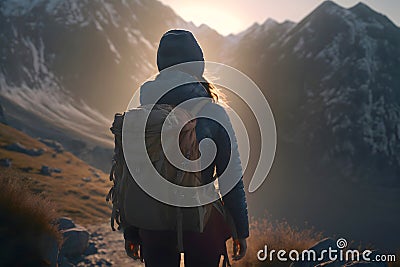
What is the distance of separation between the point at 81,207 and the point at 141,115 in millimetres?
16108

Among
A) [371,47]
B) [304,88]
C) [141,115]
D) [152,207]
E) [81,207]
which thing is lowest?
[152,207]

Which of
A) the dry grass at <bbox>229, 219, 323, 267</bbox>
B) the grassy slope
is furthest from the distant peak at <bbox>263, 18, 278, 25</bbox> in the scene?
the dry grass at <bbox>229, 219, 323, 267</bbox>

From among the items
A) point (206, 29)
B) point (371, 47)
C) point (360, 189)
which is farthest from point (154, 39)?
point (360, 189)

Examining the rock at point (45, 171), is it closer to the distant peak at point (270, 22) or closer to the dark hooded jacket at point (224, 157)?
the dark hooded jacket at point (224, 157)

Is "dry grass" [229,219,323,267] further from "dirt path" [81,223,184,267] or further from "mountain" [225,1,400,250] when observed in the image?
"mountain" [225,1,400,250]

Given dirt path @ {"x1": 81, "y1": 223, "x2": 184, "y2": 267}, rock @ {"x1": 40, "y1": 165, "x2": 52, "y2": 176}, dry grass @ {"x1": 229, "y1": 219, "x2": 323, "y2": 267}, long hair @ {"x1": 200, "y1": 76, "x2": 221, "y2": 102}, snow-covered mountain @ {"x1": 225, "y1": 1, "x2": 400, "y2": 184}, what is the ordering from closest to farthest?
long hair @ {"x1": 200, "y1": 76, "x2": 221, "y2": 102} < dry grass @ {"x1": 229, "y1": 219, "x2": 323, "y2": 267} < dirt path @ {"x1": 81, "y1": 223, "x2": 184, "y2": 267} < rock @ {"x1": 40, "y1": 165, "x2": 52, "y2": 176} < snow-covered mountain @ {"x1": 225, "y1": 1, "x2": 400, "y2": 184}

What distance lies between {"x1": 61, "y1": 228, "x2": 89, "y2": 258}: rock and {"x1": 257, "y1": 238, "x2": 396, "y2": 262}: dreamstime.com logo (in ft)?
14.7

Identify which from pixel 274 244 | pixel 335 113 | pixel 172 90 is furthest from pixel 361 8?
pixel 172 90

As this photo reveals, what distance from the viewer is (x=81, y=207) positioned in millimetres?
16922

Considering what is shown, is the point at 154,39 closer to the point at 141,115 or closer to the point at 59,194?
the point at 59,194

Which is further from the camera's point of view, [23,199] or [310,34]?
[310,34]

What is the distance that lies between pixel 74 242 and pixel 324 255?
560 cm

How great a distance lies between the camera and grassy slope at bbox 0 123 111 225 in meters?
16.0

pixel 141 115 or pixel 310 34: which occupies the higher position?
pixel 310 34
